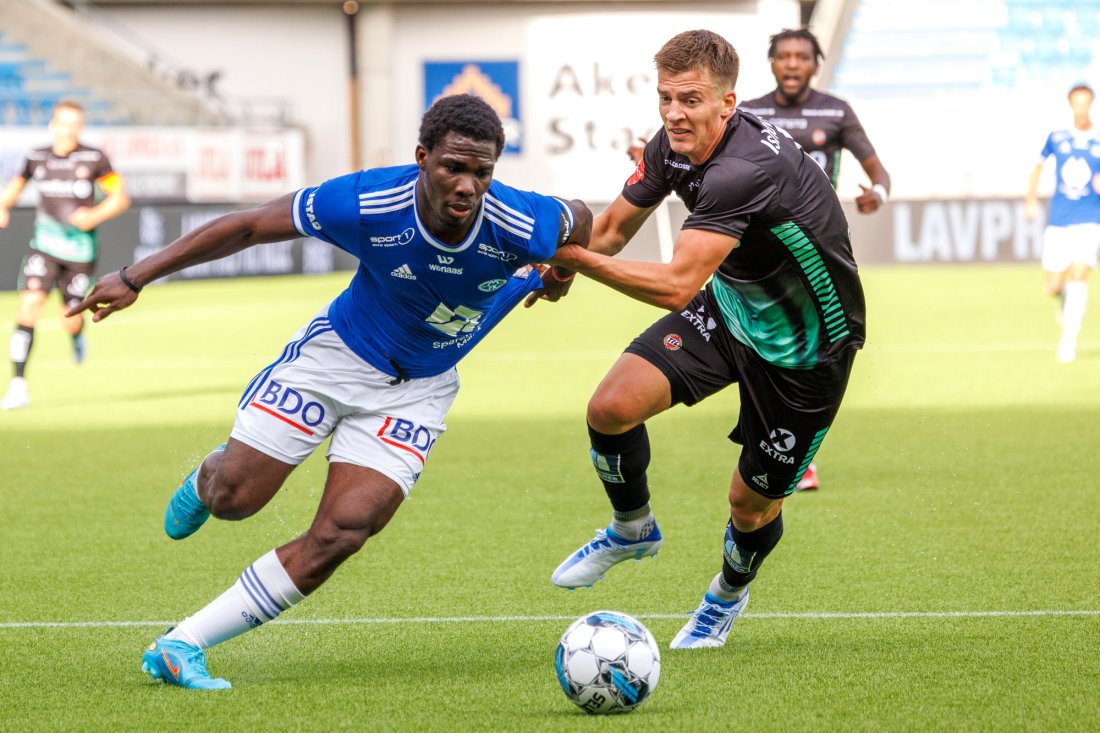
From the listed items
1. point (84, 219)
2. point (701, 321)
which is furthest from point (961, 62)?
point (701, 321)

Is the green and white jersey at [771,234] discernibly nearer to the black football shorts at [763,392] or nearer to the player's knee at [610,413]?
the black football shorts at [763,392]

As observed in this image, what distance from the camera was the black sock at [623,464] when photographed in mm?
5781

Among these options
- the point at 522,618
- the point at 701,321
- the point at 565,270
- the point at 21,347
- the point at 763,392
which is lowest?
the point at 21,347

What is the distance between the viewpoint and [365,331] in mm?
5160

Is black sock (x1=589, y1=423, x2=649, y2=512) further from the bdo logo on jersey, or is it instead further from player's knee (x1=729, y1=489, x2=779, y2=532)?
the bdo logo on jersey

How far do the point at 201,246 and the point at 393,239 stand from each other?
58 cm

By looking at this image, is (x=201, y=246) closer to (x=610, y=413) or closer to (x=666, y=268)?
(x=666, y=268)

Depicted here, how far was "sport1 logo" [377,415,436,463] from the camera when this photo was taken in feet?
16.6

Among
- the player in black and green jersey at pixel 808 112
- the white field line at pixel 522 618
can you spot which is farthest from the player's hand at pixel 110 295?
the player in black and green jersey at pixel 808 112

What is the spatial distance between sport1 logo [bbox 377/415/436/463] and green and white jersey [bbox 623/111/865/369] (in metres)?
1.10

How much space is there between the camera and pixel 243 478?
509 centimetres

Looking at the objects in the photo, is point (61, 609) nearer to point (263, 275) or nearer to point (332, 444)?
point (332, 444)

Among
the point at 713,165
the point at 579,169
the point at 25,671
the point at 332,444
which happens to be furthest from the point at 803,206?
the point at 579,169

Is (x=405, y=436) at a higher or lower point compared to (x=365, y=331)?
lower
